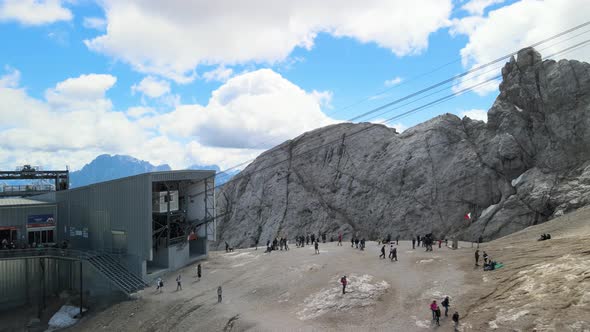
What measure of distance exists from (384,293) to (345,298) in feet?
9.58

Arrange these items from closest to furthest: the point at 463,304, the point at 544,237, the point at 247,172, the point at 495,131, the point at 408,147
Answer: the point at 463,304 < the point at 544,237 < the point at 495,131 < the point at 408,147 < the point at 247,172

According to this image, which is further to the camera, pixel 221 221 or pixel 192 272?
pixel 221 221

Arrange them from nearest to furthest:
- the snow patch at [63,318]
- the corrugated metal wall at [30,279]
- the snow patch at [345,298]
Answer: the snow patch at [345,298]
the snow patch at [63,318]
the corrugated metal wall at [30,279]

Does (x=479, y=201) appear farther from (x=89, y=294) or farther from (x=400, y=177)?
(x=89, y=294)

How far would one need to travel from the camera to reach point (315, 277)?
36375 millimetres

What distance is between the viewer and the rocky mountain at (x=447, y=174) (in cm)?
5831

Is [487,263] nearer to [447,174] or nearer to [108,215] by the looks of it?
[447,174]

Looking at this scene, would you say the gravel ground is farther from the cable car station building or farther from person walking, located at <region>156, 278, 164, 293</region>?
the cable car station building

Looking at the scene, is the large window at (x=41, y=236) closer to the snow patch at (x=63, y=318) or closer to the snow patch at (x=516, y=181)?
the snow patch at (x=63, y=318)

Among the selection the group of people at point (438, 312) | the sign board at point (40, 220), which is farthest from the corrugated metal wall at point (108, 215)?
the group of people at point (438, 312)

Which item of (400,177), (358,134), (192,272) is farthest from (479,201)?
(192,272)

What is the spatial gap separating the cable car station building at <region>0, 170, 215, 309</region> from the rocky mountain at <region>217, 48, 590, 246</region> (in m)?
24.2

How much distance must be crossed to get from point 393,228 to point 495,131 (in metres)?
23.2

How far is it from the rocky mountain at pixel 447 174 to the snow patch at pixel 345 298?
1244 inches
